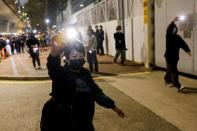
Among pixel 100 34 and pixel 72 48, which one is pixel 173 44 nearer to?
pixel 72 48

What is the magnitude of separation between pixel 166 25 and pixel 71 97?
1101 centimetres

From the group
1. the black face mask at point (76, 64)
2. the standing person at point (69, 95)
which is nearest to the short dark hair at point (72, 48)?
the standing person at point (69, 95)

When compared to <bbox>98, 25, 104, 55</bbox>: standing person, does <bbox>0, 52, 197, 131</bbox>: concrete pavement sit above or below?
below

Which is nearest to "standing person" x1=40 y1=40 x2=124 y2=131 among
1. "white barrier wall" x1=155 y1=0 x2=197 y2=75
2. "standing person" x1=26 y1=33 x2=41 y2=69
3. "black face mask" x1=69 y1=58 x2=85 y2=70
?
"black face mask" x1=69 y1=58 x2=85 y2=70

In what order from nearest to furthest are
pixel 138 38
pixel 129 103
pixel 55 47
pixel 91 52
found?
pixel 55 47 < pixel 129 103 < pixel 91 52 < pixel 138 38

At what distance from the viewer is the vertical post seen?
1605 centimetres

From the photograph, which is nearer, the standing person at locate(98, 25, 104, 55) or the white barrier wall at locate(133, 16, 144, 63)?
the white barrier wall at locate(133, 16, 144, 63)

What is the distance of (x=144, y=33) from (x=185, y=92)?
6.20m

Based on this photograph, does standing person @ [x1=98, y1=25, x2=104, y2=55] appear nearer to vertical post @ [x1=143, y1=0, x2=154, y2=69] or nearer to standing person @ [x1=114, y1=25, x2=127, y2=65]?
standing person @ [x1=114, y1=25, x2=127, y2=65]

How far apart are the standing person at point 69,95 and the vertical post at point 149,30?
11.9 m

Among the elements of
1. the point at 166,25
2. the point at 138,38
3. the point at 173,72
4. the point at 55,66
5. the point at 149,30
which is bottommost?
the point at 173,72

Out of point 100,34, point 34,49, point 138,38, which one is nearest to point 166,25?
point 138,38

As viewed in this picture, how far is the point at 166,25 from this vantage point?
14.8 m

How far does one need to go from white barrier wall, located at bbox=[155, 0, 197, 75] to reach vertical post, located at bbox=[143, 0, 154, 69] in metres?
0.33
